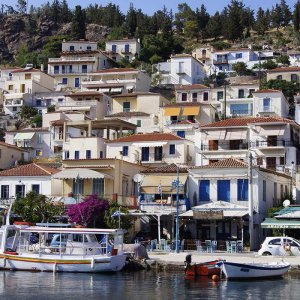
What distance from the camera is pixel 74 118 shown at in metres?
82.1

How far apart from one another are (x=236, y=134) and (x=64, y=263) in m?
28.4

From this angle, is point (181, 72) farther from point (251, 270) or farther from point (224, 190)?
point (251, 270)

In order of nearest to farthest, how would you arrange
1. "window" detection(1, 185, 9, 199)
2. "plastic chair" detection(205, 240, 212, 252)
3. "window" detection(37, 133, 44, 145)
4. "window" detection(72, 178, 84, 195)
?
"plastic chair" detection(205, 240, 212, 252)
"window" detection(72, 178, 84, 195)
"window" detection(1, 185, 9, 199)
"window" detection(37, 133, 44, 145)

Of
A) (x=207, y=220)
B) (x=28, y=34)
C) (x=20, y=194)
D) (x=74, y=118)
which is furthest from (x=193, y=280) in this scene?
(x=28, y=34)

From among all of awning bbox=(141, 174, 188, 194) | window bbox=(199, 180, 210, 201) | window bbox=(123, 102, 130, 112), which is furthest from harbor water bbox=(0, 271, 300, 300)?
window bbox=(123, 102, 130, 112)

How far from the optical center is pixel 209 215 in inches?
1892

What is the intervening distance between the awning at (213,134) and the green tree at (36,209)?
62.9 ft

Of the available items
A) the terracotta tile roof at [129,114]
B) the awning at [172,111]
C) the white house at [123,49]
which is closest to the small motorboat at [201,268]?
the awning at [172,111]

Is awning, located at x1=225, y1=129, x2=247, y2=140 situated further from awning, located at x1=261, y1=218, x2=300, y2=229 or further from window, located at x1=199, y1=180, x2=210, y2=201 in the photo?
awning, located at x1=261, y1=218, x2=300, y2=229

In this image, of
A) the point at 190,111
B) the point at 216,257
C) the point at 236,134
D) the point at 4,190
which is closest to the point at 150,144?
the point at 236,134

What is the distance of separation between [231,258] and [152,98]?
49.0 meters

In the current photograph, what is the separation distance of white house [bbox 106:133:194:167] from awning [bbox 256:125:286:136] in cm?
696

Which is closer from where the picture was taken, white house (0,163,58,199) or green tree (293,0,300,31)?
white house (0,163,58,199)

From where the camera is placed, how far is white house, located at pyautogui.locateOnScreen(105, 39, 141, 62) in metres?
128
